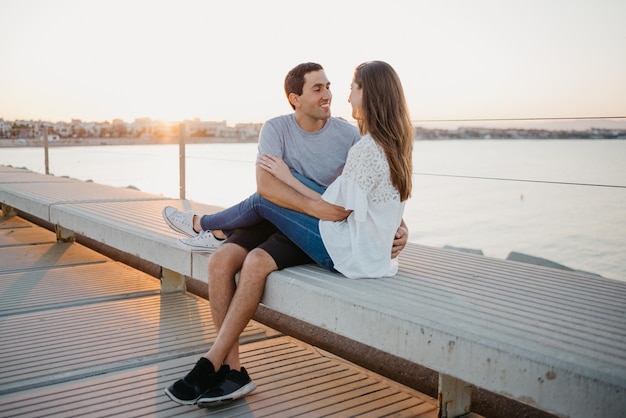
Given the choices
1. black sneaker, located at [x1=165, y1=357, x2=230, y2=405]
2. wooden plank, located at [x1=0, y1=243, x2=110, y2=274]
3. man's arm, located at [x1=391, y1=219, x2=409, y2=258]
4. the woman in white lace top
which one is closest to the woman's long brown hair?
→ the woman in white lace top

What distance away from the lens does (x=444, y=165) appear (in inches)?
218

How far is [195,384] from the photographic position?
70.2 inches

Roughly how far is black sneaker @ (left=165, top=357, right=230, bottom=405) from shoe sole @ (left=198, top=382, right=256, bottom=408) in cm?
3

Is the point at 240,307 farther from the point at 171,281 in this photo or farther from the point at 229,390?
the point at 171,281

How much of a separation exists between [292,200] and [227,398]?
0.65 m

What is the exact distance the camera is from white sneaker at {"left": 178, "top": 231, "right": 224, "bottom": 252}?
7.65ft

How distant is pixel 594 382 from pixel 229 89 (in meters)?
7.83

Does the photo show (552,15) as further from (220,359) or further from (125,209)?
(220,359)

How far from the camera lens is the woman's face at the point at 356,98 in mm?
1899

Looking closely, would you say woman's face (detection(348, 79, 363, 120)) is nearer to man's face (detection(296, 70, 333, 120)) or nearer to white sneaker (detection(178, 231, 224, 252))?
man's face (detection(296, 70, 333, 120))

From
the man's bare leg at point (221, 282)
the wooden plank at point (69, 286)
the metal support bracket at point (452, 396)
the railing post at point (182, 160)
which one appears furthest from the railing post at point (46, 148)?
the metal support bracket at point (452, 396)

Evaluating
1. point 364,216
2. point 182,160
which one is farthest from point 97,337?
point 182,160

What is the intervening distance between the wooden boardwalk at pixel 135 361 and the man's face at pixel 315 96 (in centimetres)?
93

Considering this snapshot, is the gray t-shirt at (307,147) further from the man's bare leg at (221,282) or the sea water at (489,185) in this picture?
the man's bare leg at (221,282)
